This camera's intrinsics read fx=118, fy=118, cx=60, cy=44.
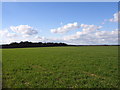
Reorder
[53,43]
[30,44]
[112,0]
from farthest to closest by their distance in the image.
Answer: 1. [53,43]
2. [30,44]
3. [112,0]

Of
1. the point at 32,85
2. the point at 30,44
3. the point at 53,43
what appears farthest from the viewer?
the point at 53,43

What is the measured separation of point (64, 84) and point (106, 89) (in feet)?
8.08

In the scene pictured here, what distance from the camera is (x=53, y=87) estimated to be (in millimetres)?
6887

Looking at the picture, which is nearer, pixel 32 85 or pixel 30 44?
pixel 32 85

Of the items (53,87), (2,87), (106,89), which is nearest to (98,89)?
(106,89)

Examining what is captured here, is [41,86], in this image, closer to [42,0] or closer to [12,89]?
[12,89]

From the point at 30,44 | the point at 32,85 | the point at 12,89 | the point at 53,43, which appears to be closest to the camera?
the point at 12,89

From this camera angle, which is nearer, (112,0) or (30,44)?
(112,0)

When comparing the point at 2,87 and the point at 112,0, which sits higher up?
the point at 112,0

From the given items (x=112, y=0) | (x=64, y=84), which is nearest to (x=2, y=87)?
(x=64, y=84)

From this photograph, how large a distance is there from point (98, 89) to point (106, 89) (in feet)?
1.54

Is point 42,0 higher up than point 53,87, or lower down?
higher up

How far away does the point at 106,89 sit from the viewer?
672cm

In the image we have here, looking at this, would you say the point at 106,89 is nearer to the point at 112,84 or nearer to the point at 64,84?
the point at 112,84
